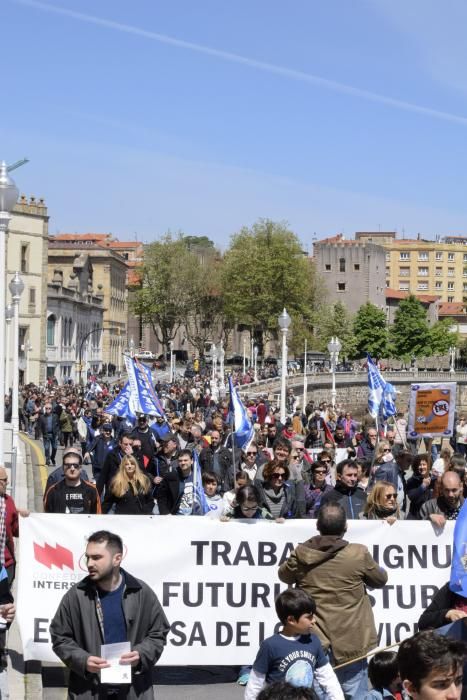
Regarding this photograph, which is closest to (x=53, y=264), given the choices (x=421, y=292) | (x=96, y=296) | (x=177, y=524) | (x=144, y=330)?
(x=96, y=296)

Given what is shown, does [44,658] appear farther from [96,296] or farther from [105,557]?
[96,296]

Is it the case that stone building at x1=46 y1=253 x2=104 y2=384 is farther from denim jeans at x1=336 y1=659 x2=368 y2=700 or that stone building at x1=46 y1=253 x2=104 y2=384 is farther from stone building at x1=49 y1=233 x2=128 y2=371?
denim jeans at x1=336 y1=659 x2=368 y2=700

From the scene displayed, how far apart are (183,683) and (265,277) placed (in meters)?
93.0

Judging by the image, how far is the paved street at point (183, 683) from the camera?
9062 mm

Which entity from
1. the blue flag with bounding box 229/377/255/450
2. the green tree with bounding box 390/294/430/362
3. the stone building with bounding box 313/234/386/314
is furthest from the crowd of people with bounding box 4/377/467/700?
the stone building with bounding box 313/234/386/314

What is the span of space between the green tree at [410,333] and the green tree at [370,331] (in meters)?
3.41

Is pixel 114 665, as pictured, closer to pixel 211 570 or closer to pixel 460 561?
pixel 460 561

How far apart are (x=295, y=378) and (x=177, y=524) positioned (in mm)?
79407

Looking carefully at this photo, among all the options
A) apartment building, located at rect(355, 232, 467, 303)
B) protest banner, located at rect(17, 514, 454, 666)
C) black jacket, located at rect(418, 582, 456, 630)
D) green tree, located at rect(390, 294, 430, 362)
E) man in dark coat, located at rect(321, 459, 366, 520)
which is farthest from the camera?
apartment building, located at rect(355, 232, 467, 303)

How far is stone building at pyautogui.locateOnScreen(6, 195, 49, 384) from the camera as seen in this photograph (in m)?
80.0

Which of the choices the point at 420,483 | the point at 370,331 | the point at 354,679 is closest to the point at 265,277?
the point at 370,331

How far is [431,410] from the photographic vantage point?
2192cm

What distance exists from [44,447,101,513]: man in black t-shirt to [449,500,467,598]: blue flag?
4.26 m

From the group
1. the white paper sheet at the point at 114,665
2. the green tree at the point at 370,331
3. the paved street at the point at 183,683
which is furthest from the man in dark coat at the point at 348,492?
the green tree at the point at 370,331
